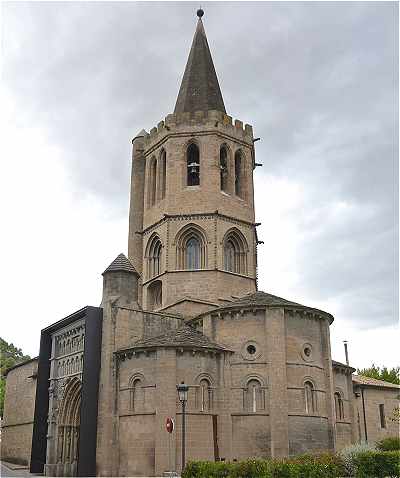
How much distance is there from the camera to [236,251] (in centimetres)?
3859

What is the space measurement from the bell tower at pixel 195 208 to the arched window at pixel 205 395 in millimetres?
6707

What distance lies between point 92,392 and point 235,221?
15342mm

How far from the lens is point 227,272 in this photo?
36875 millimetres

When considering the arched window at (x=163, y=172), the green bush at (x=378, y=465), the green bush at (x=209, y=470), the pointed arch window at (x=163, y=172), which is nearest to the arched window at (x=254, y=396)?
the green bush at (x=378, y=465)

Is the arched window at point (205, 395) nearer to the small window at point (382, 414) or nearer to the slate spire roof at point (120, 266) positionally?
the slate spire roof at point (120, 266)

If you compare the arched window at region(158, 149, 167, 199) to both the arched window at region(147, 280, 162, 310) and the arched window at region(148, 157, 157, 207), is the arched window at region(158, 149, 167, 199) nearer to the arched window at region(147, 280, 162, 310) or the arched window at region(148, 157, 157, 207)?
the arched window at region(148, 157, 157, 207)

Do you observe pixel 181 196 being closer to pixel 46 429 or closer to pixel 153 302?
pixel 153 302

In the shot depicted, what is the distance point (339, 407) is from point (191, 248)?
540 inches

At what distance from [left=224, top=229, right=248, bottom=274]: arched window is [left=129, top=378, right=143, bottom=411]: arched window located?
12013 millimetres

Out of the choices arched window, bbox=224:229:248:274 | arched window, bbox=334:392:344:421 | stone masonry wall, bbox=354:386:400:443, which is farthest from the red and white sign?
stone masonry wall, bbox=354:386:400:443

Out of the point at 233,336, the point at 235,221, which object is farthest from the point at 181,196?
the point at 233,336

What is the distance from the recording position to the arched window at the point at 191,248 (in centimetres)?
3709

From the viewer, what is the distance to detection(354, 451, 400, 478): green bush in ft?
64.2

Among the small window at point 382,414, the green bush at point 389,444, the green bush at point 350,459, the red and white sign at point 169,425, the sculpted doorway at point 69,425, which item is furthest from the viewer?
the small window at point 382,414
